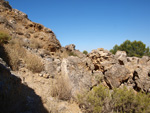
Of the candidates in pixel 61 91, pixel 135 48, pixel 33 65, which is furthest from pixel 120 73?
pixel 135 48

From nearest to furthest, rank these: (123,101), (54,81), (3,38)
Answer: (123,101)
(54,81)
(3,38)

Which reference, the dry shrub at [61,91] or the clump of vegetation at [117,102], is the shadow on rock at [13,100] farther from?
the clump of vegetation at [117,102]

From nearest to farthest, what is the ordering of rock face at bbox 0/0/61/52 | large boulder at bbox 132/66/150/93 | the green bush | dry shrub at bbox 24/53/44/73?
1. large boulder at bbox 132/66/150/93
2. dry shrub at bbox 24/53/44/73
3. the green bush
4. rock face at bbox 0/0/61/52

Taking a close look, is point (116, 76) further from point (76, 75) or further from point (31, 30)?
point (31, 30)

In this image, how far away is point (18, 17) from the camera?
8852mm

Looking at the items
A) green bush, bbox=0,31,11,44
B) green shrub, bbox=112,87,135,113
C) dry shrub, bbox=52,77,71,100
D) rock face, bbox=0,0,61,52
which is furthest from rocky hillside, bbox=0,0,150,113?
rock face, bbox=0,0,61,52

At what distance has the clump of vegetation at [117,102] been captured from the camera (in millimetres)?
2023

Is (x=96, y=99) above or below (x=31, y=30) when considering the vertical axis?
below

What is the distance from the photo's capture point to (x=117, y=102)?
220 cm

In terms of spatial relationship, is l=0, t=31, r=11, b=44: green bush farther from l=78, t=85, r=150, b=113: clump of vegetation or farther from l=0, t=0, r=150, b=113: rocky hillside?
l=78, t=85, r=150, b=113: clump of vegetation

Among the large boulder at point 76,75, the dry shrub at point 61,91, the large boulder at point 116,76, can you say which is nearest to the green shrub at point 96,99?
the dry shrub at point 61,91

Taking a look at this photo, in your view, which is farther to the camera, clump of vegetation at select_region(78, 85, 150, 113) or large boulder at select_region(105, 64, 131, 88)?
large boulder at select_region(105, 64, 131, 88)

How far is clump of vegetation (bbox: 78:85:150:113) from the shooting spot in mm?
2023

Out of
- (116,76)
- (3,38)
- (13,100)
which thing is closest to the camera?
(13,100)
